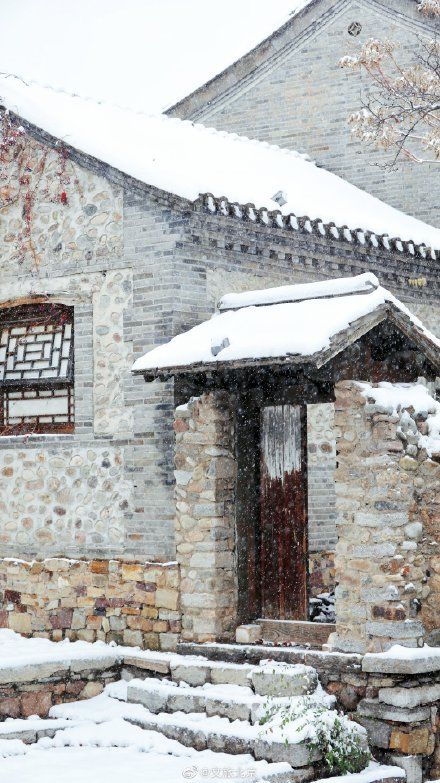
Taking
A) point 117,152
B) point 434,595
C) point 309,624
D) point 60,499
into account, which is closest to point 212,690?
point 309,624

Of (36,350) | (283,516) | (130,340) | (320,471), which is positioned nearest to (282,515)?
(283,516)

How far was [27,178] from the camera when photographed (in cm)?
1176

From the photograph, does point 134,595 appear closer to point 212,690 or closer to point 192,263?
point 212,690

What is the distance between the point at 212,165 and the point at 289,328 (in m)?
3.87

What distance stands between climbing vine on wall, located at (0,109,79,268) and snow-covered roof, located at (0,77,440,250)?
229 mm

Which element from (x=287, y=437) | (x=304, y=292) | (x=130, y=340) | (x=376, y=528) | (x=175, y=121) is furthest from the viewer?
(x=175, y=121)

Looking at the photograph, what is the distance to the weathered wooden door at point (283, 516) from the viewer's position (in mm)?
10328

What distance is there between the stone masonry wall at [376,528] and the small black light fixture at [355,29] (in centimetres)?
861

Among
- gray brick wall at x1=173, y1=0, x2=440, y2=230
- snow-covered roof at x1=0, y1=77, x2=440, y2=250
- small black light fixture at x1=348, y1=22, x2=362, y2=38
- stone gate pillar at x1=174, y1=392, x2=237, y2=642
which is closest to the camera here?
stone gate pillar at x1=174, y1=392, x2=237, y2=642

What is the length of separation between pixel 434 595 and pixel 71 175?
5317mm

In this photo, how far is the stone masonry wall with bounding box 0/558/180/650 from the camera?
10398 mm

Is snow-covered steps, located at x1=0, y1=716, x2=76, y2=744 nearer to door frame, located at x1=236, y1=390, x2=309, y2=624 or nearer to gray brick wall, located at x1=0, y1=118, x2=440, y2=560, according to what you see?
gray brick wall, located at x1=0, y1=118, x2=440, y2=560

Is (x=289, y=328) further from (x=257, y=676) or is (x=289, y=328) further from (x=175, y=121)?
(x=175, y=121)

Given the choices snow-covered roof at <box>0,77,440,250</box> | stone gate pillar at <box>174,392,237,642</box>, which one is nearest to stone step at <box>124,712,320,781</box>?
stone gate pillar at <box>174,392,237,642</box>
